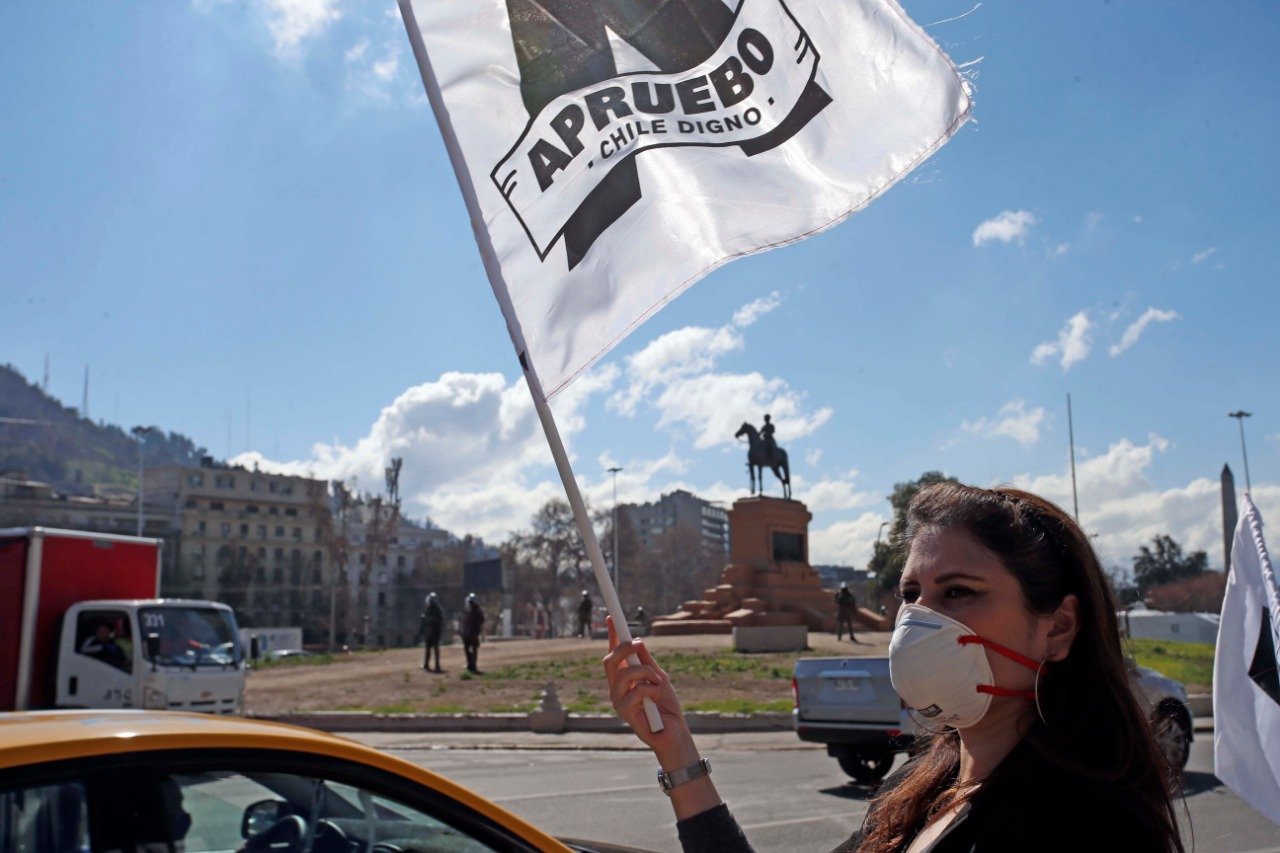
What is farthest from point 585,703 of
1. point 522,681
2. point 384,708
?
point 522,681

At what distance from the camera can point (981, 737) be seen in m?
2.02

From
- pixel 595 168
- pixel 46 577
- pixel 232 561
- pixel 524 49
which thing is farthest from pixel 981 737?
pixel 232 561

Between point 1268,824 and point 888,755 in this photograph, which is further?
point 888,755

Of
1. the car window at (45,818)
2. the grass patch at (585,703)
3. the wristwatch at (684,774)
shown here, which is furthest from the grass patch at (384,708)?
the wristwatch at (684,774)

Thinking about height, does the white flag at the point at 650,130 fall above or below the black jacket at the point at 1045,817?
above

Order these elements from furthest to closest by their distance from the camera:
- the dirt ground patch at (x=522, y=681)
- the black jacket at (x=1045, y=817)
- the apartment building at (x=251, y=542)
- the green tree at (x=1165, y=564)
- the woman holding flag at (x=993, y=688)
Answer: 1. the apartment building at (x=251, y=542)
2. the green tree at (x=1165, y=564)
3. the dirt ground patch at (x=522, y=681)
4. the woman holding flag at (x=993, y=688)
5. the black jacket at (x=1045, y=817)

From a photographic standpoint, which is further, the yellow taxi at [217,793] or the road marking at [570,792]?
the road marking at [570,792]

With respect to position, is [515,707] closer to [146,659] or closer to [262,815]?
[146,659]

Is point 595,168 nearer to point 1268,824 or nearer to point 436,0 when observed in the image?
point 436,0

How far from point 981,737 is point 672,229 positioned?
1530 mm

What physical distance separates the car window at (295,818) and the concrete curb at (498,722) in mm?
15292

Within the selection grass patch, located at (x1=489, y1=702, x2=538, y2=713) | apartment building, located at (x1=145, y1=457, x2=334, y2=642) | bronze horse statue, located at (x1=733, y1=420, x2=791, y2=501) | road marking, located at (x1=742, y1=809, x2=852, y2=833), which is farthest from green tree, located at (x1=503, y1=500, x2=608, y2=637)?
road marking, located at (x1=742, y1=809, x2=852, y2=833)

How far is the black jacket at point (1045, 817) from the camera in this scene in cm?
161

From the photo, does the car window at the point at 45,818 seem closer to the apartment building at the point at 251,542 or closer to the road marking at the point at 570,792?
the road marking at the point at 570,792
